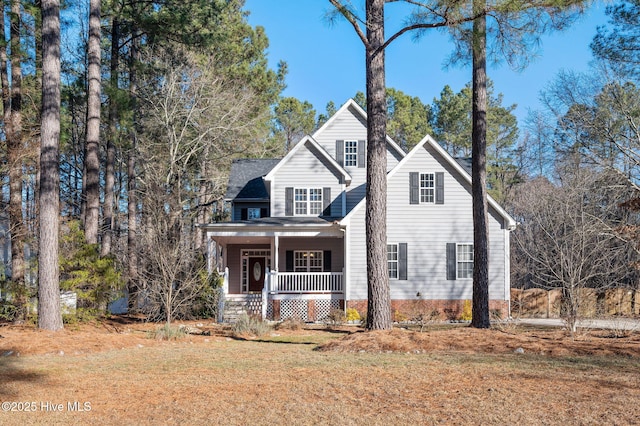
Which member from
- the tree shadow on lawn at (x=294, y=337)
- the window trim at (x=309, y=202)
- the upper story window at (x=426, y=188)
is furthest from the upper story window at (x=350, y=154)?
the tree shadow on lawn at (x=294, y=337)

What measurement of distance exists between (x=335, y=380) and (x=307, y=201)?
606 inches

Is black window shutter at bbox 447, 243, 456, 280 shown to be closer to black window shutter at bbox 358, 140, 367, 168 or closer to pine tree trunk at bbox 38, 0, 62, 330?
black window shutter at bbox 358, 140, 367, 168

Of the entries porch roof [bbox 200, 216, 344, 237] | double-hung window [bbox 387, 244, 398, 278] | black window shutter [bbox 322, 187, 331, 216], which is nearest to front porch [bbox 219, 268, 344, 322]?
porch roof [bbox 200, 216, 344, 237]

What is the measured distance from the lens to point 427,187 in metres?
21.2

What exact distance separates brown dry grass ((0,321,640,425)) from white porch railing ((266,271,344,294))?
8207mm

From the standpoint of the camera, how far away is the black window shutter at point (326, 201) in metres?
22.8

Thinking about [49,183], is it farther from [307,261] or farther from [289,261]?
[307,261]

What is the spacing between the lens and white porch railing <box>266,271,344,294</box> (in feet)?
68.0

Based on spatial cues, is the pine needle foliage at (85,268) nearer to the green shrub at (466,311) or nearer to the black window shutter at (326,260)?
the black window shutter at (326,260)

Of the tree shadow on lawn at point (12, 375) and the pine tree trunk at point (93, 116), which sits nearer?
the tree shadow on lawn at point (12, 375)

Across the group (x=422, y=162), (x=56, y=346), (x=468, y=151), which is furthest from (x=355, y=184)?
(x=468, y=151)

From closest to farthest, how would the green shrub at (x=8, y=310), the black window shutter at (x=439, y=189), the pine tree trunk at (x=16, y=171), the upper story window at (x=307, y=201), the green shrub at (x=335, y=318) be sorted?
the green shrub at (x=8, y=310), the pine tree trunk at (x=16, y=171), the green shrub at (x=335, y=318), the black window shutter at (x=439, y=189), the upper story window at (x=307, y=201)

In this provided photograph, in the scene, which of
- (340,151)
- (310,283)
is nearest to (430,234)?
(310,283)

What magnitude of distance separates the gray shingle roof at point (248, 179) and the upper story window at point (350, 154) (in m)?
3.96
